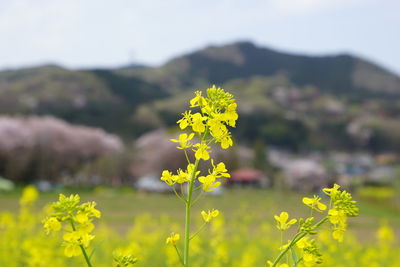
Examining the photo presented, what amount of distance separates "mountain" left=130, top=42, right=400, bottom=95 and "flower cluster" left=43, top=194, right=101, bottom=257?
13391 cm

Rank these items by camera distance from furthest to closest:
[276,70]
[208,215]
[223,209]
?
[276,70], [223,209], [208,215]

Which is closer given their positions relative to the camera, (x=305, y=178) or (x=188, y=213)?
(x=188, y=213)

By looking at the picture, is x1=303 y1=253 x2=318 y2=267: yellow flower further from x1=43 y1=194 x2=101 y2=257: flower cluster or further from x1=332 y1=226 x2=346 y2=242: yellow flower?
x1=43 y1=194 x2=101 y2=257: flower cluster

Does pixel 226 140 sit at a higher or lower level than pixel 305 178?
lower

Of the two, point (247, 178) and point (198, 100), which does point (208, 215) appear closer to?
point (198, 100)

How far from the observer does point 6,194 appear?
25.4 m

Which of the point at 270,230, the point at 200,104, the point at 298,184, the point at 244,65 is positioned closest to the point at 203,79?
the point at 244,65

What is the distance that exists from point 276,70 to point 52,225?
152542 mm

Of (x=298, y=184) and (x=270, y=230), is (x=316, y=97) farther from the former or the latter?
(x=270, y=230)

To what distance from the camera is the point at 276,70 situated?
150 meters

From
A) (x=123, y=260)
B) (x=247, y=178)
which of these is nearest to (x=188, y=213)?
(x=123, y=260)

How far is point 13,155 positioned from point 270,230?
30.5 meters

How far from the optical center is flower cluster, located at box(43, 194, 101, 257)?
4.24ft

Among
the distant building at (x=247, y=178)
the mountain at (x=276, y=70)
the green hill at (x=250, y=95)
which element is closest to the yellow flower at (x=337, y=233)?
the distant building at (x=247, y=178)
